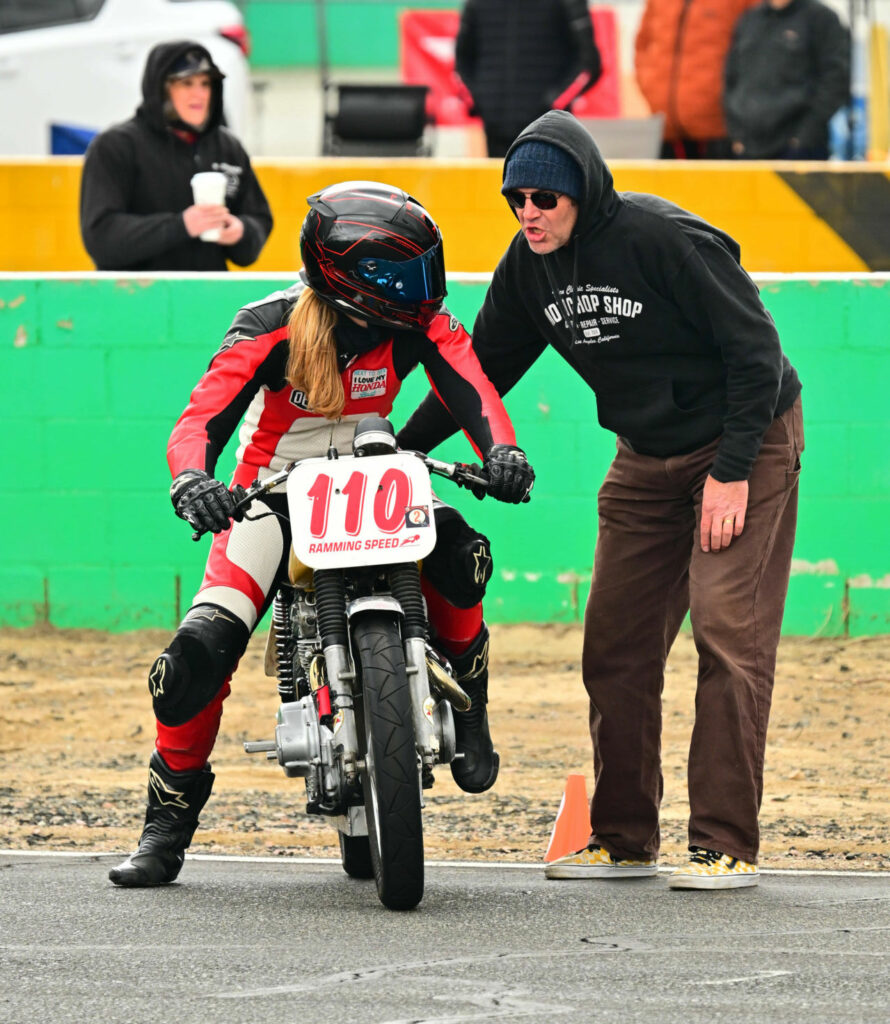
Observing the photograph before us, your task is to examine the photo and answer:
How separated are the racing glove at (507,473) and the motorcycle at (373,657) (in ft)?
0.14

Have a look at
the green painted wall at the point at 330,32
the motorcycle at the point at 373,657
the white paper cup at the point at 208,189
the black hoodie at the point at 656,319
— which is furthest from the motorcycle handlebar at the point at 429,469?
the green painted wall at the point at 330,32

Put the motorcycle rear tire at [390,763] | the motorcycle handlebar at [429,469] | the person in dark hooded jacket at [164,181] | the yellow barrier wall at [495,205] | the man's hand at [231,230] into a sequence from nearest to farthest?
the motorcycle rear tire at [390,763] < the motorcycle handlebar at [429,469] < the person in dark hooded jacket at [164,181] < the man's hand at [231,230] < the yellow barrier wall at [495,205]

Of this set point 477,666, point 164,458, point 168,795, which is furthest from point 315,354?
point 164,458

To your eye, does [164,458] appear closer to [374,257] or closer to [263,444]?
[263,444]

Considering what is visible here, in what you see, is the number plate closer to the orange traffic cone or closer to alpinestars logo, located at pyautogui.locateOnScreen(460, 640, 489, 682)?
alpinestars logo, located at pyautogui.locateOnScreen(460, 640, 489, 682)

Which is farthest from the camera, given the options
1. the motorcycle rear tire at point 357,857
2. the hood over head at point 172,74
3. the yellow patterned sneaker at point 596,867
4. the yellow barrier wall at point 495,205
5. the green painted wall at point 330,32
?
the green painted wall at point 330,32

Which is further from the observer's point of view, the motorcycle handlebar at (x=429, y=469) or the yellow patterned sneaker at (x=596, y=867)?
the yellow patterned sneaker at (x=596, y=867)

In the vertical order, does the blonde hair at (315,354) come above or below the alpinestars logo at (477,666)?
above

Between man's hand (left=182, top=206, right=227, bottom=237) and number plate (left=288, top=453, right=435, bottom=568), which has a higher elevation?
Answer: man's hand (left=182, top=206, right=227, bottom=237)

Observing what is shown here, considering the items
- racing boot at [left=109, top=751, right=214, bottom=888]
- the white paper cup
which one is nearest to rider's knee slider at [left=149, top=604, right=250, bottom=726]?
racing boot at [left=109, top=751, right=214, bottom=888]

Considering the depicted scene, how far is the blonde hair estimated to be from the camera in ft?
18.6

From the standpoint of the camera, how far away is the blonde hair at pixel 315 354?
5.68 m

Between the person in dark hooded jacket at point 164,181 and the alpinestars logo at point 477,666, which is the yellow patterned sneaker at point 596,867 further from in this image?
the person in dark hooded jacket at point 164,181

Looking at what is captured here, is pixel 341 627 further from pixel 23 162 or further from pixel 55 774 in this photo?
pixel 23 162
